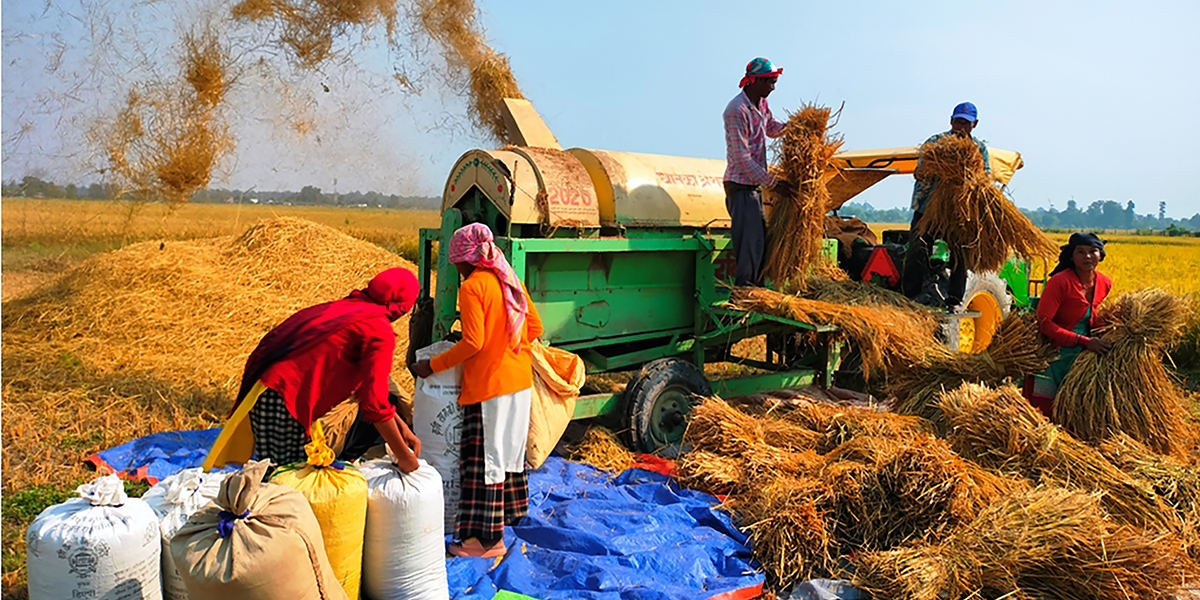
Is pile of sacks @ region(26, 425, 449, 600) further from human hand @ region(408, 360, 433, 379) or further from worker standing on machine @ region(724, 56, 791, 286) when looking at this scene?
worker standing on machine @ region(724, 56, 791, 286)

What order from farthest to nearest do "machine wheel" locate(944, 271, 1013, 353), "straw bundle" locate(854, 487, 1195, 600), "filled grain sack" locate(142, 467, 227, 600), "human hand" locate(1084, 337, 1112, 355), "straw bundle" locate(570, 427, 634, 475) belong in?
"machine wheel" locate(944, 271, 1013, 353)
"straw bundle" locate(570, 427, 634, 475)
"human hand" locate(1084, 337, 1112, 355)
"straw bundle" locate(854, 487, 1195, 600)
"filled grain sack" locate(142, 467, 227, 600)

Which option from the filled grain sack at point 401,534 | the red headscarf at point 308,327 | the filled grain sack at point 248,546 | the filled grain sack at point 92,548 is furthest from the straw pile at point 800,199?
the filled grain sack at point 92,548

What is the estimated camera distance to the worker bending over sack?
328 centimetres

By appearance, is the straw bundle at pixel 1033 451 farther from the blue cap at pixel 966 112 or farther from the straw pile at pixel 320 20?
the straw pile at pixel 320 20

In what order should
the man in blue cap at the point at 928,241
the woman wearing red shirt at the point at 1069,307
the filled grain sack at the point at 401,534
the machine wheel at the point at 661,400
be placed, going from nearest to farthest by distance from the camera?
the filled grain sack at the point at 401,534 → the woman wearing red shirt at the point at 1069,307 → the machine wheel at the point at 661,400 → the man in blue cap at the point at 928,241

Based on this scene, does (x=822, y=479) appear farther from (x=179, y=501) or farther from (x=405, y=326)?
(x=405, y=326)

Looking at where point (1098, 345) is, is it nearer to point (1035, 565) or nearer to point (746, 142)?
point (1035, 565)

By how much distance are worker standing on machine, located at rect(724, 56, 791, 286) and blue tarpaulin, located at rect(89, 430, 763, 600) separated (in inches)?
76.0

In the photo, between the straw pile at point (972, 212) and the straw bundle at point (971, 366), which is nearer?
the straw bundle at point (971, 366)

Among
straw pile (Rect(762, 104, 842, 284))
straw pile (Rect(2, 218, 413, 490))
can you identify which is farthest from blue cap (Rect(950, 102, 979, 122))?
straw pile (Rect(2, 218, 413, 490))

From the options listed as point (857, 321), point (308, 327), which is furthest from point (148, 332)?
point (857, 321)

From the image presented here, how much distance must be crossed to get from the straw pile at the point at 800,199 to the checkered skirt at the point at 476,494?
2.94 m

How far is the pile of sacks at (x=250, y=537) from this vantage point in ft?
8.14

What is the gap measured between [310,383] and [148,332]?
19.7 feet
